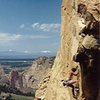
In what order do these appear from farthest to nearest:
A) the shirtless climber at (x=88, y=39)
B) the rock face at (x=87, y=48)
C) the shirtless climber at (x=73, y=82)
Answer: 1. the shirtless climber at (x=73, y=82)
2. the rock face at (x=87, y=48)
3. the shirtless climber at (x=88, y=39)

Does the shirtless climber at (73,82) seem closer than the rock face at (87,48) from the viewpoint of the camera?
No

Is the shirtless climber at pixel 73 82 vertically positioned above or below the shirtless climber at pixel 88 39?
below

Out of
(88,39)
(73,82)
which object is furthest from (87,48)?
(73,82)

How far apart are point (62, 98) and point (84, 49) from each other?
6027mm

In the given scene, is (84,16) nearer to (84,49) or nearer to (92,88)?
(84,49)

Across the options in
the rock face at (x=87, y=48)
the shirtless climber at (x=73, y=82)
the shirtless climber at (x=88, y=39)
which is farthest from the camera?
the shirtless climber at (x=73, y=82)

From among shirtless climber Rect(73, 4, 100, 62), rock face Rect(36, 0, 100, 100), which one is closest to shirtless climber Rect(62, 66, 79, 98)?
rock face Rect(36, 0, 100, 100)

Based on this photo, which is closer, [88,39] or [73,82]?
[88,39]

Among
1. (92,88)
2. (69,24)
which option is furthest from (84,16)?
(69,24)

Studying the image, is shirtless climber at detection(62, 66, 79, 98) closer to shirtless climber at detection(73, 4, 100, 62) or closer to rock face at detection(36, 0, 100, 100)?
rock face at detection(36, 0, 100, 100)

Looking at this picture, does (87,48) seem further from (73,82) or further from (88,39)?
(73,82)

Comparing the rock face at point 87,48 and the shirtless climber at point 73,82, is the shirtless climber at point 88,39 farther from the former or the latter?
the shirtless climber at point 73,82

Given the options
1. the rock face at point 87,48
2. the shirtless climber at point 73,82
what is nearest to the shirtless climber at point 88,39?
the rock face at point 87,48

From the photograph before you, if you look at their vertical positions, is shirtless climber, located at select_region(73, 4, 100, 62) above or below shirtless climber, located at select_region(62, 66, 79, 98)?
above
